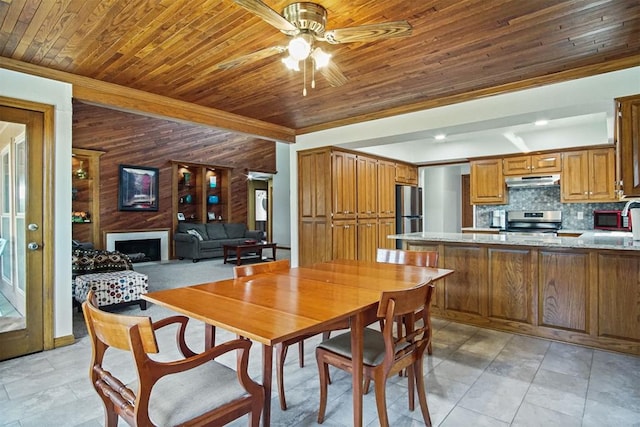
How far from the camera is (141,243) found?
26.2 feet

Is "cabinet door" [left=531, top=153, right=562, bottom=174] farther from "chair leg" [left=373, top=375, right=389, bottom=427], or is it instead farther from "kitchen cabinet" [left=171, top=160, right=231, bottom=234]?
"kitchen cabinet" [left=171, top=160, right=231, bottom=234]

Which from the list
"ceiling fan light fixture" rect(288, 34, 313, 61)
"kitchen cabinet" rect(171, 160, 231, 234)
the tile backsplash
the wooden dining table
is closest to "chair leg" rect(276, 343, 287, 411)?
the wooden dining table

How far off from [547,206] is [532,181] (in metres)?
0.57

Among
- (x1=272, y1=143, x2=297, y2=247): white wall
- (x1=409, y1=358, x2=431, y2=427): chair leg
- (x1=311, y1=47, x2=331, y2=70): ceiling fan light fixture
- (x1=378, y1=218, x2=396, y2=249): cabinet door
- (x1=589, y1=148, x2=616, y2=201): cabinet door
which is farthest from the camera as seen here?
(x1=272, y1=143, x2=297, y2=247): white wall

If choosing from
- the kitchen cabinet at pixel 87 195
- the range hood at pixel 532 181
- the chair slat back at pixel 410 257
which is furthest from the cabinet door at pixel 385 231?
the kitchen cabinet at pixel 87 195

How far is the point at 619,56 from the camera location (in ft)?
9.23

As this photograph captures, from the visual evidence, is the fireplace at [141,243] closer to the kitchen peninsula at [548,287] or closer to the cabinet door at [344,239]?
the cabinet door at [344,239]

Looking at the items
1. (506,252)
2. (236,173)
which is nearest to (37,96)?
(506,252)

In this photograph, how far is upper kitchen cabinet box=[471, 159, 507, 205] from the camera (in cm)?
577

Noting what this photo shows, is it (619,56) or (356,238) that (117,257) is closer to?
(356,238)

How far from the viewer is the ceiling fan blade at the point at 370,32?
1.83 m

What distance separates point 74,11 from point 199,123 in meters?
1.96

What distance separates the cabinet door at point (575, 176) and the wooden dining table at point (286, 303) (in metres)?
4.05

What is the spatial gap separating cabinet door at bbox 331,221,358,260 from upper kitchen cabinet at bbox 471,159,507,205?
2.27 meters
